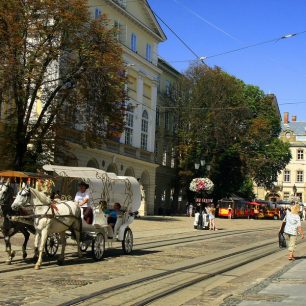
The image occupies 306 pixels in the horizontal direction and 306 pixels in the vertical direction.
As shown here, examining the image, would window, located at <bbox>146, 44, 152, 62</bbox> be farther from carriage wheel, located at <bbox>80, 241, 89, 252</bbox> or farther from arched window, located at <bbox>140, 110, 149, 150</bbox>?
carriage wheel, located at <bbox>80, 241, 89, 252</bbox>

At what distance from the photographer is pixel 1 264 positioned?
13.3m

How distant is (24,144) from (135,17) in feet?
78.0

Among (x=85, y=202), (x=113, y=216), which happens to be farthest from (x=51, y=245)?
(x=113, y=216)

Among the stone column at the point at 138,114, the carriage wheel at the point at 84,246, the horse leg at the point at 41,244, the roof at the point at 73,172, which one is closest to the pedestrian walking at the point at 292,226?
the roof at the point at 73,172

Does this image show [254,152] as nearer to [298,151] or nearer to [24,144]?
[24,144]

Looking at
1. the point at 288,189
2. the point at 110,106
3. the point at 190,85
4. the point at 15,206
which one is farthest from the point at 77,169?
the point at 288,189

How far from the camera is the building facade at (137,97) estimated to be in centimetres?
4841

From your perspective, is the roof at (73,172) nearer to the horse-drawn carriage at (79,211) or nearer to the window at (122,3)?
the horse-drawn carriage at (79,211)

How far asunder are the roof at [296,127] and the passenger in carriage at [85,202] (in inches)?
4459

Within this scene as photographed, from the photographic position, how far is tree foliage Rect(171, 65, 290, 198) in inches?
2360

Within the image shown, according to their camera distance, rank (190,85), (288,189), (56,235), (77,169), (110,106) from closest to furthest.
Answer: (56,235), (77,169), (110,106), (190,85), (288,189)

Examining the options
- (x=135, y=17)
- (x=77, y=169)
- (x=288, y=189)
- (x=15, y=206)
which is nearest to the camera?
(x=15, y=206)

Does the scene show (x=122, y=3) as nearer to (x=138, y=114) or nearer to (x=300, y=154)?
(x=138, y=114)

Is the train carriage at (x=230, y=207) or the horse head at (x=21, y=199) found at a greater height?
the train carriage at (x=230, y=207)
